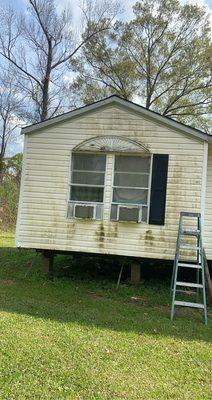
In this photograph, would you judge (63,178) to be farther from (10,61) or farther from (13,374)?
(10,61)

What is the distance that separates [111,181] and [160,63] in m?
17.9

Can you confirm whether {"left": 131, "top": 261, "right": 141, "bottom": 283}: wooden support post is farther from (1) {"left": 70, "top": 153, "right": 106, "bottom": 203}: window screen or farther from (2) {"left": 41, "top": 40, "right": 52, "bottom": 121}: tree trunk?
(2) {"left": 41, "top": 40, "right": 52, "bottom": 121}: tree trunk

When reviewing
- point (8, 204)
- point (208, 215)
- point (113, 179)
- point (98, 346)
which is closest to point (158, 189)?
point (113, 179)

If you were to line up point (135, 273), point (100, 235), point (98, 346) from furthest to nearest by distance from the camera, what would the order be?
point (135, 273)
point (100, 235)
point (98, 346)

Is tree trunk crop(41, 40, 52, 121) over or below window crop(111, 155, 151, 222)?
over

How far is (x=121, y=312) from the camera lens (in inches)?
284

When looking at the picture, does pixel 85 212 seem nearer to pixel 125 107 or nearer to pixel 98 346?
pixel 125 107

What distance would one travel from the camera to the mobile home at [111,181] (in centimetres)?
892

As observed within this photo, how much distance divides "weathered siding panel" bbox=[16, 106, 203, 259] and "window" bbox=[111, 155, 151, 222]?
168mm

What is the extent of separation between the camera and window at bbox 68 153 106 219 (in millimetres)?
9164

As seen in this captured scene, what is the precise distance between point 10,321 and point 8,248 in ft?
26.4

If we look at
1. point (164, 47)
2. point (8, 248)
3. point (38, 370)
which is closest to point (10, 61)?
point (164, 47)

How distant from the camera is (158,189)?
8969mm

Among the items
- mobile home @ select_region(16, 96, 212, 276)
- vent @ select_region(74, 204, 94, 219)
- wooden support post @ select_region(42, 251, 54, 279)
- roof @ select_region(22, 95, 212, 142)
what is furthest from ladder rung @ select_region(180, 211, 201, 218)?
wooden support post @ select_region(42, 251, 54, 279)
